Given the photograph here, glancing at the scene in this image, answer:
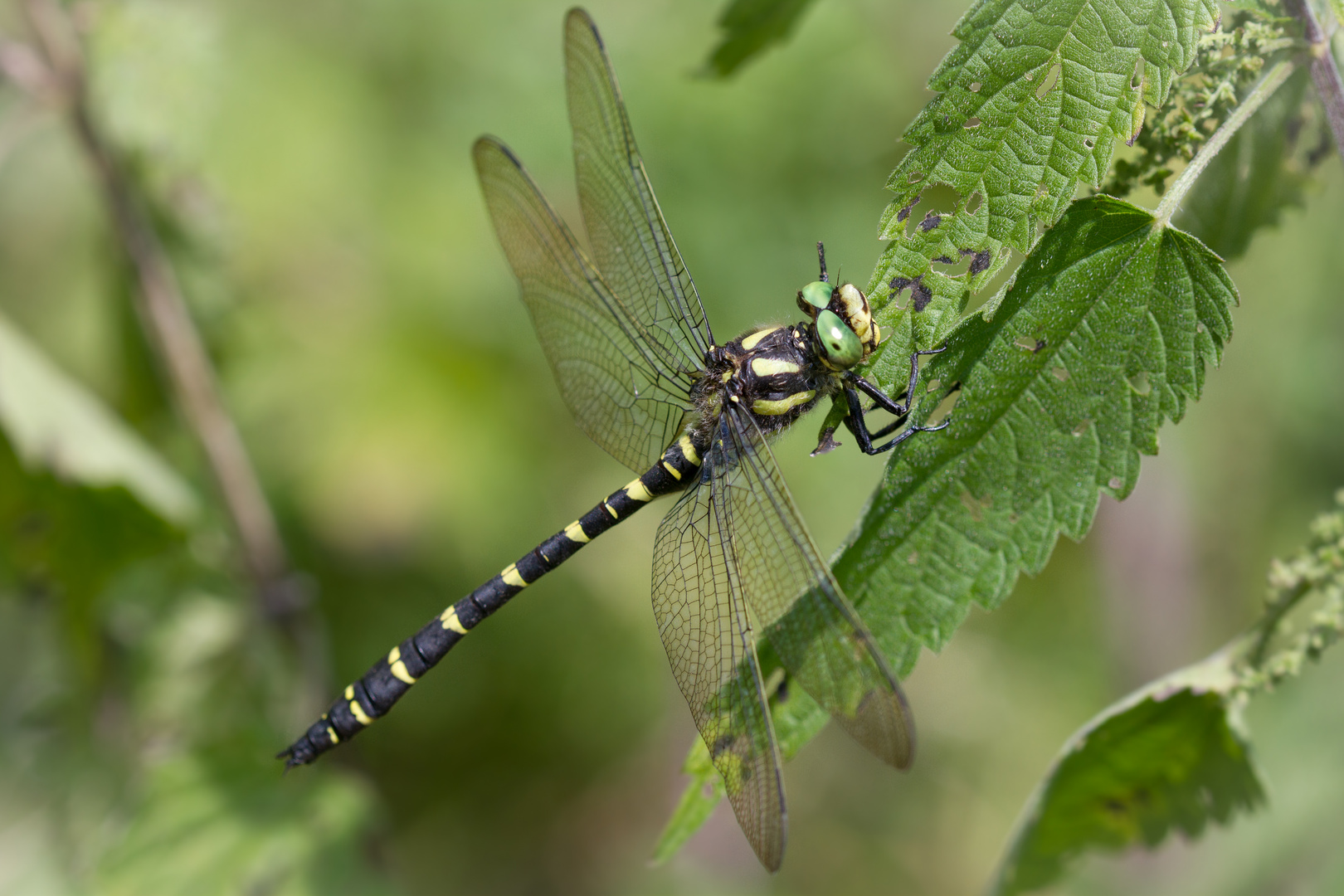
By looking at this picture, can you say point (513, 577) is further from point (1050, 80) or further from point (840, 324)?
point (1050, 80)

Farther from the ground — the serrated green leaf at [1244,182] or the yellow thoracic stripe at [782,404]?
the yellow thoracic stripe at [782,404]

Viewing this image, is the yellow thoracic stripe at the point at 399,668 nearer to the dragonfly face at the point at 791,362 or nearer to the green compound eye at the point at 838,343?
the dragonfly face at the point at 791,362

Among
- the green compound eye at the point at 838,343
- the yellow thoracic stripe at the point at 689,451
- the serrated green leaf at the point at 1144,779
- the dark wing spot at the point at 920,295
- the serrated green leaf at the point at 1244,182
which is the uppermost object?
the yellow thoracic stripe at the point at 689,451

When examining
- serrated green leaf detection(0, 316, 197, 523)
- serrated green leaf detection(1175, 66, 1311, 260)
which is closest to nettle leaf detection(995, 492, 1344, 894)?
serrated green leaf detection(1175, 66, 1311, 260)

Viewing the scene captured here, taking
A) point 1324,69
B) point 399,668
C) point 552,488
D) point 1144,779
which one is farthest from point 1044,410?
point 552,488

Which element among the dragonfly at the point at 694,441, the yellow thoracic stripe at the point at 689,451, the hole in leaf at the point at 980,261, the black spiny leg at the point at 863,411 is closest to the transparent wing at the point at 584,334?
the dragonfly at the point at 694,441

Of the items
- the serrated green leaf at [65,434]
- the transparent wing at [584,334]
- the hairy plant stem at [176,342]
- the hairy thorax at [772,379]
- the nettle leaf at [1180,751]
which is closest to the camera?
the nettle leaf at [1180,751]
